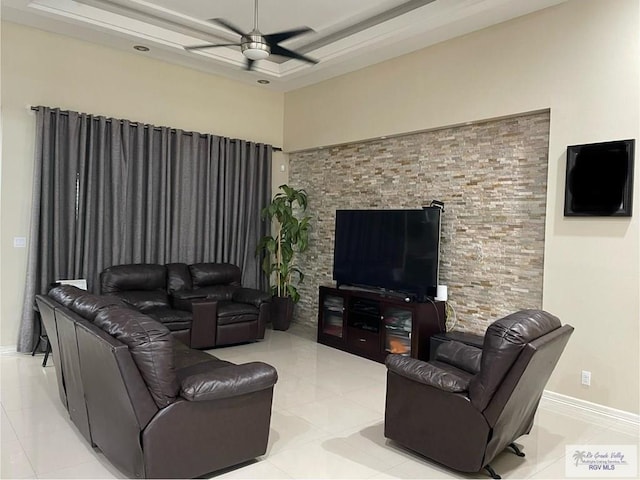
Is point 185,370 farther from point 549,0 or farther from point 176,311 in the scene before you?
point 549,0

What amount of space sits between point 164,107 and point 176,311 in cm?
266

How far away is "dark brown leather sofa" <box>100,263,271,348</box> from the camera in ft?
17.4

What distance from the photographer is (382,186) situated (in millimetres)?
5914

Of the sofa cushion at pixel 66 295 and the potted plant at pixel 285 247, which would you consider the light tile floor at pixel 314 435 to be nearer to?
the sofa cushion at pixel 66 295

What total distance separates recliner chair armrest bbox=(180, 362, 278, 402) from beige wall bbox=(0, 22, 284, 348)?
363 centimetres

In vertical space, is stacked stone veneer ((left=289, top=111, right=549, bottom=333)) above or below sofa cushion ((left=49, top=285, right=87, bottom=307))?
above

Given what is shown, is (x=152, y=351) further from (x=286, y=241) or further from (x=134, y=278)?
(x=286, y=241)

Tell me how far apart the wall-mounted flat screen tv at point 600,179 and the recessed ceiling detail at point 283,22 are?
1383mm

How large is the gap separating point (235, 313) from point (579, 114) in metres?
4.04

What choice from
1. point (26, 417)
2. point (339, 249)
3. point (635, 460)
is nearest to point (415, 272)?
point (339, 249)

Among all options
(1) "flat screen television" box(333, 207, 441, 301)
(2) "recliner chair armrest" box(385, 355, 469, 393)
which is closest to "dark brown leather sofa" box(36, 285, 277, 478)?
(2) "recliner chair armrest" box(385, 355, 469, 393)

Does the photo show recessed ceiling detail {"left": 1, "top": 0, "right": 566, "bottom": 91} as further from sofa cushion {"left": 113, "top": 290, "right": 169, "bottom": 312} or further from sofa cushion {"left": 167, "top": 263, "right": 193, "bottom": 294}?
sofa cushion {"left": 113, "top": 290, "right": 169, "bottom": 312}

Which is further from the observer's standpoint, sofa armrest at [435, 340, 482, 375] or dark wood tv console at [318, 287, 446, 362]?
dark wood tv console at [318, 287, 446, 362]

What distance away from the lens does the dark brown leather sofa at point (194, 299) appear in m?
5.31
